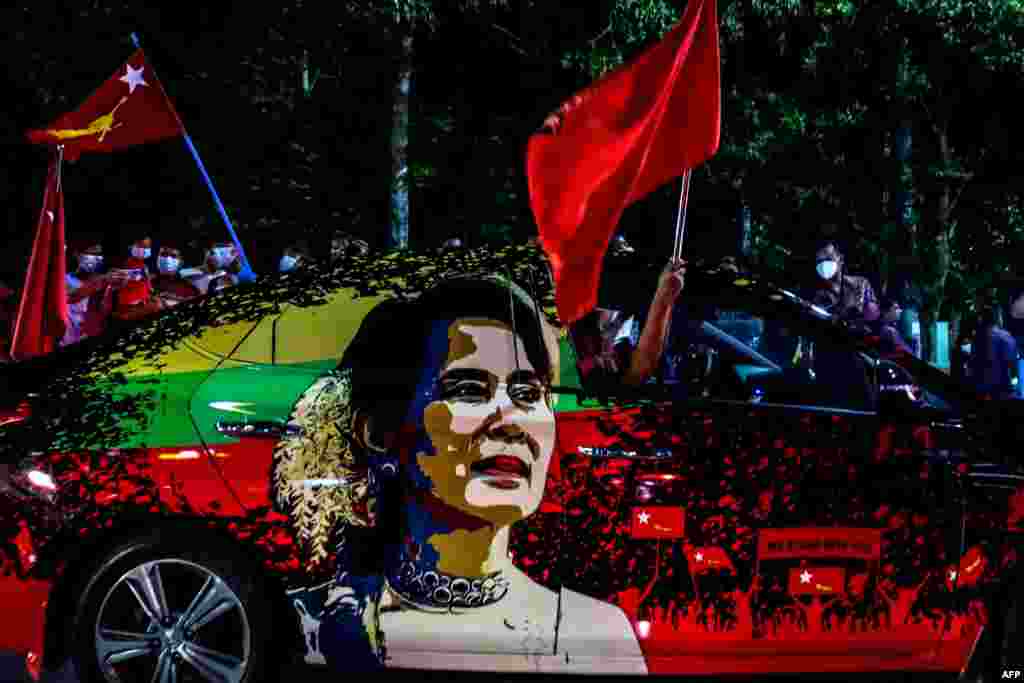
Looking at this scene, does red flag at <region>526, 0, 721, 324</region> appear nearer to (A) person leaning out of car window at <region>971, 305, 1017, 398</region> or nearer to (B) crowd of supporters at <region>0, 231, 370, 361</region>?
(B) crowd of supporters at <region>0, 231, 370, 361</region>

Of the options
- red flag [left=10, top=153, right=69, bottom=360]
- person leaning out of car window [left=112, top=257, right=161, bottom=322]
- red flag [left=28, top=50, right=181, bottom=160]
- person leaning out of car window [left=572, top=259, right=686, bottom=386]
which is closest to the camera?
person leaning out of car window [left=572, top=259, right=686, bottom=386]

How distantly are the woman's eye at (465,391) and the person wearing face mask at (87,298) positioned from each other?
6590 millimetres

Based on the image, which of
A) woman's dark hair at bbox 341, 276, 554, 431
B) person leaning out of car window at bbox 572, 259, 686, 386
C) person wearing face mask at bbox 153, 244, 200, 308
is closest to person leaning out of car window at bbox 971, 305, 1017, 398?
person wearing face mask at bbox 153, 244, 200, 308

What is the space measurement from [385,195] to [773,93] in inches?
279

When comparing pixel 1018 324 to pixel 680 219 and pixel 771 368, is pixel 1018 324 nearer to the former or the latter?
pixel 771 368

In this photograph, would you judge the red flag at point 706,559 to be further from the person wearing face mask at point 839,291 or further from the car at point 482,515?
the person wearing face mask at point 839,291

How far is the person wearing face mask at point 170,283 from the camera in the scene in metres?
10.5

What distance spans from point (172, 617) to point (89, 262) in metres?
7.39

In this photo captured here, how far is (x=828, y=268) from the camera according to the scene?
11641 mm

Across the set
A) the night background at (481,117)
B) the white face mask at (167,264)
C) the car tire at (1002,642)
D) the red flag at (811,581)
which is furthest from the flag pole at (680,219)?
the night background at (481,117)

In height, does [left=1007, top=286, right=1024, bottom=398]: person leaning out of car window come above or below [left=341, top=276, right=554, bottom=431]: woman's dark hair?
above

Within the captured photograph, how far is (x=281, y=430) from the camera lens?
4.82m

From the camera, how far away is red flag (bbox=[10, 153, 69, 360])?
8.88 m

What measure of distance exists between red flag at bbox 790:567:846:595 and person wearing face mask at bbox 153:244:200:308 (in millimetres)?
6336
